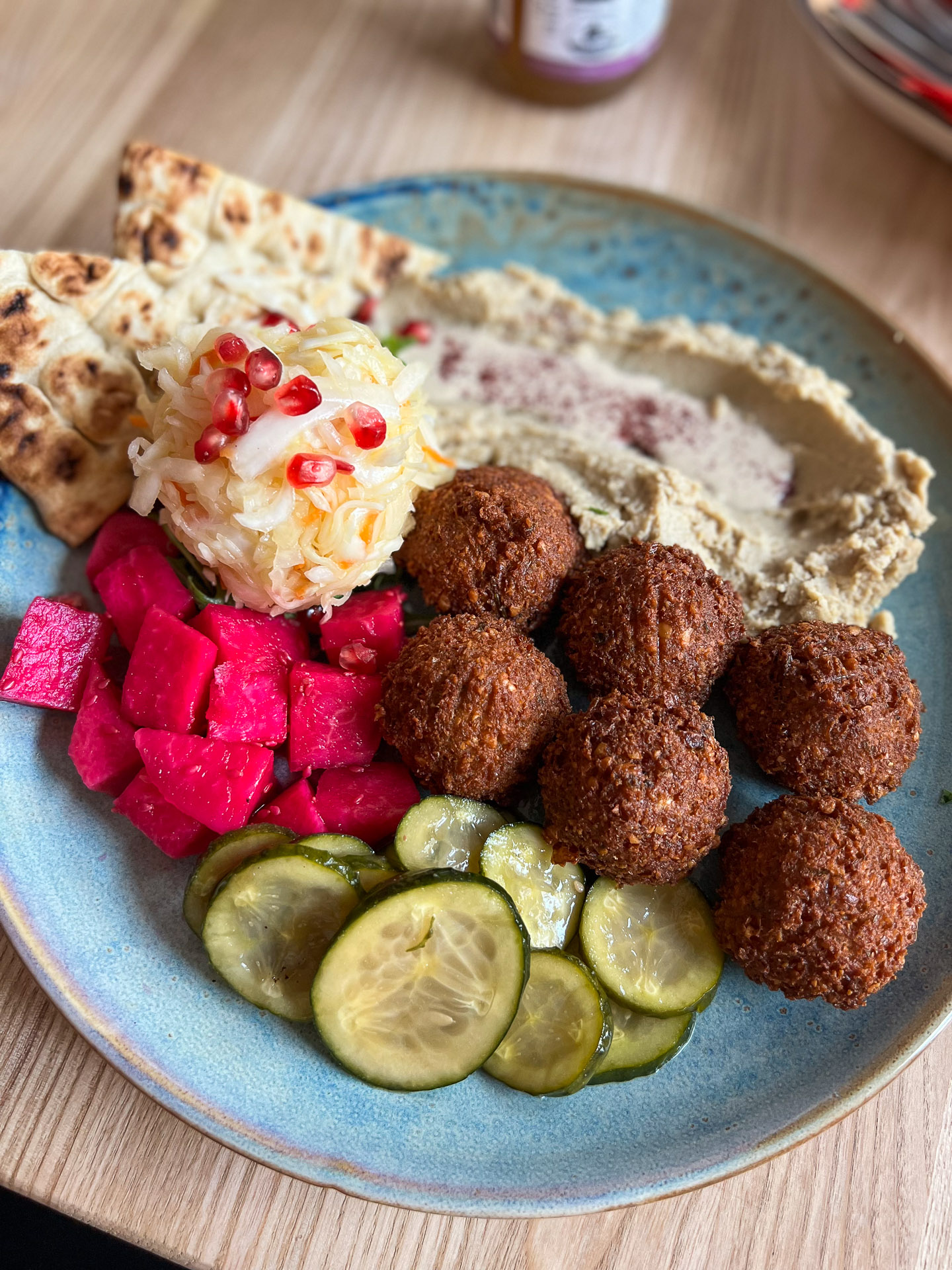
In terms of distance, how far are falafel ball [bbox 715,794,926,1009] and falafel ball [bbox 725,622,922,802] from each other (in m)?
0.18

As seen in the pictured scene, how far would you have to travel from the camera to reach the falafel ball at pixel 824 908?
2.57 metres

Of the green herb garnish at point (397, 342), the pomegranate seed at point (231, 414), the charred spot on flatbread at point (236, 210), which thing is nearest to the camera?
the pomegranate seed at point (231, 414)

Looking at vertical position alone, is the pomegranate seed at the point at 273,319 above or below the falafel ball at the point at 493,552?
below

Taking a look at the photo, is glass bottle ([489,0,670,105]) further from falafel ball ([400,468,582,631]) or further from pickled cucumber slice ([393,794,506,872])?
pickled cucumber slice ([393,794,506,872])

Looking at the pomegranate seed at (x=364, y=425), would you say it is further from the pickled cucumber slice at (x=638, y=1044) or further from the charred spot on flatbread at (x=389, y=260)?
the pickled cucumber slice at (x=638, y=1044)

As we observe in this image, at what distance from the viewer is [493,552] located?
313cm

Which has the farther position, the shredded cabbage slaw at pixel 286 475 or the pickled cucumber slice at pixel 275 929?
the shredded cabbage slaw at pixel 286 475

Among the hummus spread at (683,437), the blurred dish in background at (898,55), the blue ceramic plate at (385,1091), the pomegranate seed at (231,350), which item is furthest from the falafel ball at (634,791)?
the blurred dish in background at (898,55)

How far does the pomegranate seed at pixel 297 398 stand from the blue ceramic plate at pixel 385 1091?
109cm

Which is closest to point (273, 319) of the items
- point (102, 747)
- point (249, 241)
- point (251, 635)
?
point (249, 241)

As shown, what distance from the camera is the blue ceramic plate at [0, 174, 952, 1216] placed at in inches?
98.0

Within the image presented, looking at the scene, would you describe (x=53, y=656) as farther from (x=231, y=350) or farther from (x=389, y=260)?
(x=389, y=260)

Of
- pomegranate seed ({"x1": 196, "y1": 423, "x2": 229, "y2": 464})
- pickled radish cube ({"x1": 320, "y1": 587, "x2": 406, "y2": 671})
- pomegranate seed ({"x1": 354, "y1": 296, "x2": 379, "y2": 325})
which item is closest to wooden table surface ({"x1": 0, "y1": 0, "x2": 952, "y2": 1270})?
pomegranate seed ({"x1": 354, "y1": 296, "x2": 379, "y2": 325})

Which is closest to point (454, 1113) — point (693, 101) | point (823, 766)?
point (823, 766)
